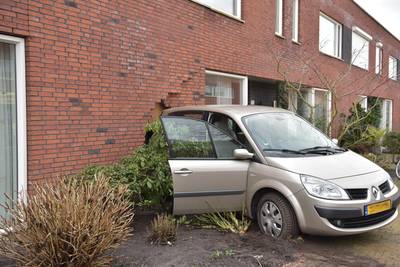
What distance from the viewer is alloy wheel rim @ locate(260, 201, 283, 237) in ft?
15.6

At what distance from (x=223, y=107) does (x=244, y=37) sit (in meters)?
4.41

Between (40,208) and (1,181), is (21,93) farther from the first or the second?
(40,208)

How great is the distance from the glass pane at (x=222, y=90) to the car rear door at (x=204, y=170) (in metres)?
3.60

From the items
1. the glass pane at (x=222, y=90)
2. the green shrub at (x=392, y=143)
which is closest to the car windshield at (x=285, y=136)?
the glass pane at (x=222, y=90)

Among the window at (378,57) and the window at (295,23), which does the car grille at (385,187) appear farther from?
the window at (378,57)

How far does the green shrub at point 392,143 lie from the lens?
44.2 ft

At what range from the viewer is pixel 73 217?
3.35 metres

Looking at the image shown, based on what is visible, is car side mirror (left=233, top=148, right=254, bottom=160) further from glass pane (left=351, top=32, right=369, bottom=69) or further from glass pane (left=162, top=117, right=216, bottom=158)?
glass pane (left=351, top=32, right=369, bottom=69)

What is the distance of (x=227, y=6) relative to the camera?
951 centimetres

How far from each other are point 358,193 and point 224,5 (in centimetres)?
622

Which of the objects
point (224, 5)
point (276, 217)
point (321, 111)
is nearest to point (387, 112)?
point (321, 111)

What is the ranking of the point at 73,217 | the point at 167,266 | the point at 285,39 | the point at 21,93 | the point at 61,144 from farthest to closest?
the point at 285,39 → the point at 61,144 → the point at 21,93 → the point at 167,266 → the point at 73,217

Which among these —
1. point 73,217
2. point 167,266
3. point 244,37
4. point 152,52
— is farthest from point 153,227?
point 244,37

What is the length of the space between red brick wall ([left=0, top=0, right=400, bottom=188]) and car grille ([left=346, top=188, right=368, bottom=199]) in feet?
11.9
